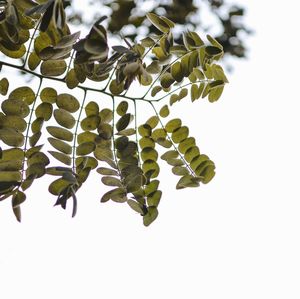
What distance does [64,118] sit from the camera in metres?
0.62

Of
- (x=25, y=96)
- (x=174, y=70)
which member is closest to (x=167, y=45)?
(x=174, y=70)

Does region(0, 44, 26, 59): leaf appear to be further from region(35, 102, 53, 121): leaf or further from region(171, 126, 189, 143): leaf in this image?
region(171, 126, 189, 143): leaf

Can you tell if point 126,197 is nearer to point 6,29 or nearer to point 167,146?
point 167,146

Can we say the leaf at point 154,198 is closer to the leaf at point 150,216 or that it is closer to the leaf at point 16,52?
the leaf at point 150,216

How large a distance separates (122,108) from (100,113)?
0.03m

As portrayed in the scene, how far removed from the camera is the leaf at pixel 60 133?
24.6 inches

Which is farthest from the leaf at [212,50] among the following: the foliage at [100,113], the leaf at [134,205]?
the leaf at [134,205]

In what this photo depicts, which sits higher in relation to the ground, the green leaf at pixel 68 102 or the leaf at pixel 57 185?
the green leaf at pixel 68 102

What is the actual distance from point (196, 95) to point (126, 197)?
0.14m

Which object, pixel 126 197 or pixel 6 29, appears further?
pixel 126 197

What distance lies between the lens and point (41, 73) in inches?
23.1

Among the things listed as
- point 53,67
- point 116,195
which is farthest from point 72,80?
point 116,195

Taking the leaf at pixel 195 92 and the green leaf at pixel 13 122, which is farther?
the leaf at pixel 195 92

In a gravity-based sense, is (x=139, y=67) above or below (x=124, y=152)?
above
